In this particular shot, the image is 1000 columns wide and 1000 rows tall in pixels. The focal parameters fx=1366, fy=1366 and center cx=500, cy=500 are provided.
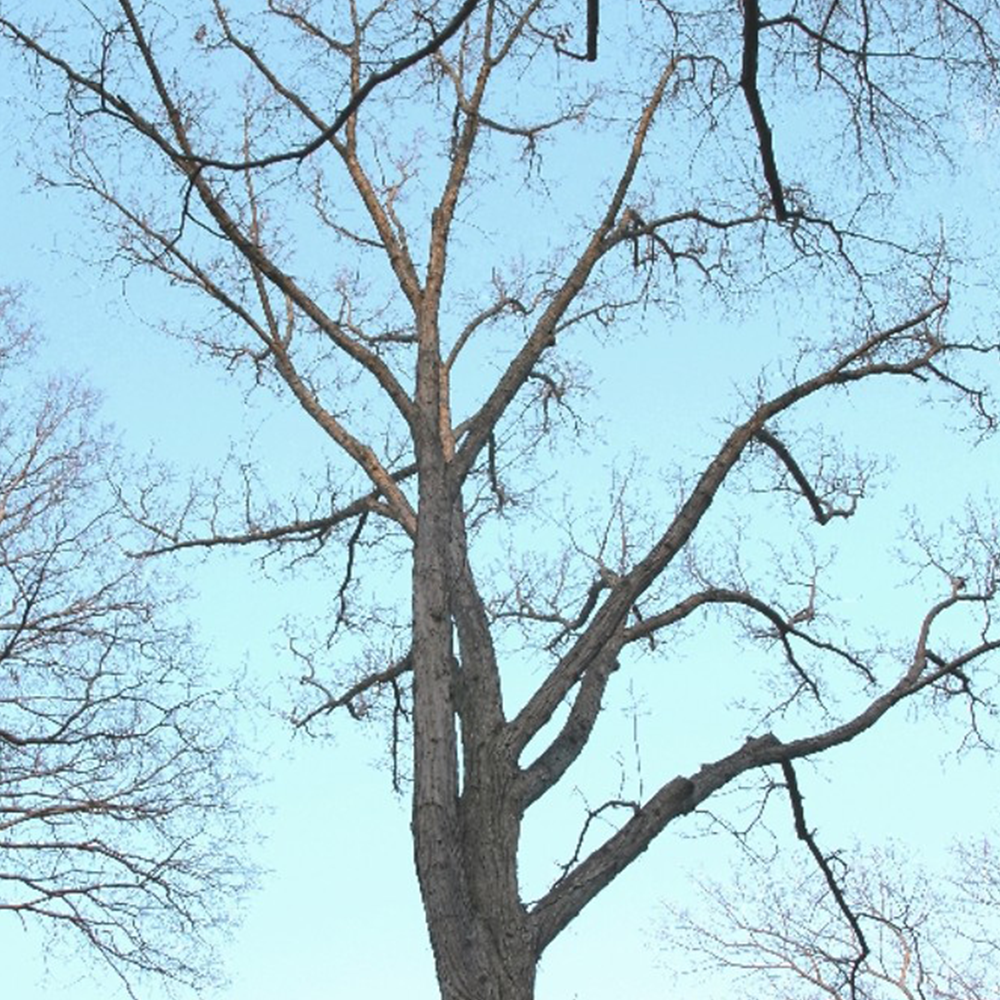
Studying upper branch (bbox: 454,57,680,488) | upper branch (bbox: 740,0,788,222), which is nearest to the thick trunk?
upper branch (bbox: 454,57,680,488)

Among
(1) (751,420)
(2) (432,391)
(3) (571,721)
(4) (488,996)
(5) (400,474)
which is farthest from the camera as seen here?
(5) (400,474)

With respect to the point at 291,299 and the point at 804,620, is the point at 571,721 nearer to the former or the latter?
the point at 804,620

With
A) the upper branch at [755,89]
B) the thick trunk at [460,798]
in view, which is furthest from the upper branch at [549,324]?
the upper branch at [755,89]

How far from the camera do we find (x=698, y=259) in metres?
8.83

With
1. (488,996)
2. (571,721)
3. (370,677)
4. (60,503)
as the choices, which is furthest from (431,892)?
(60,503)

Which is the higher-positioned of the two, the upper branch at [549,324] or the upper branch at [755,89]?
the upper branch at [549,324]

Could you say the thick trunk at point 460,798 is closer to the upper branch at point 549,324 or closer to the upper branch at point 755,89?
the upper branch at point 549,324

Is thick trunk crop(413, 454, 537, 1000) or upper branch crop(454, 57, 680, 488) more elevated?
upper branch crop(454, 57, 680, 488)

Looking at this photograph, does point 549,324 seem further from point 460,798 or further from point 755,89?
point 755,89

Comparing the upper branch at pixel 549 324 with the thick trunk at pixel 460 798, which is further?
the upper branch at pixel 549 324

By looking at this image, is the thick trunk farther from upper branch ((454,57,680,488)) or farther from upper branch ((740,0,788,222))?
upper branch ((740,0,788,222))

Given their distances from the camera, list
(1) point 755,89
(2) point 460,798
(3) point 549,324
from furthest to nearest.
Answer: (3) point 549,324 < (2) point 460,798 < (1) point 755,89

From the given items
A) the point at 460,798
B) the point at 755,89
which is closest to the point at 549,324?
the point at 460,798

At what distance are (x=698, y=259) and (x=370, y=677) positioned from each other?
3.40 metres
